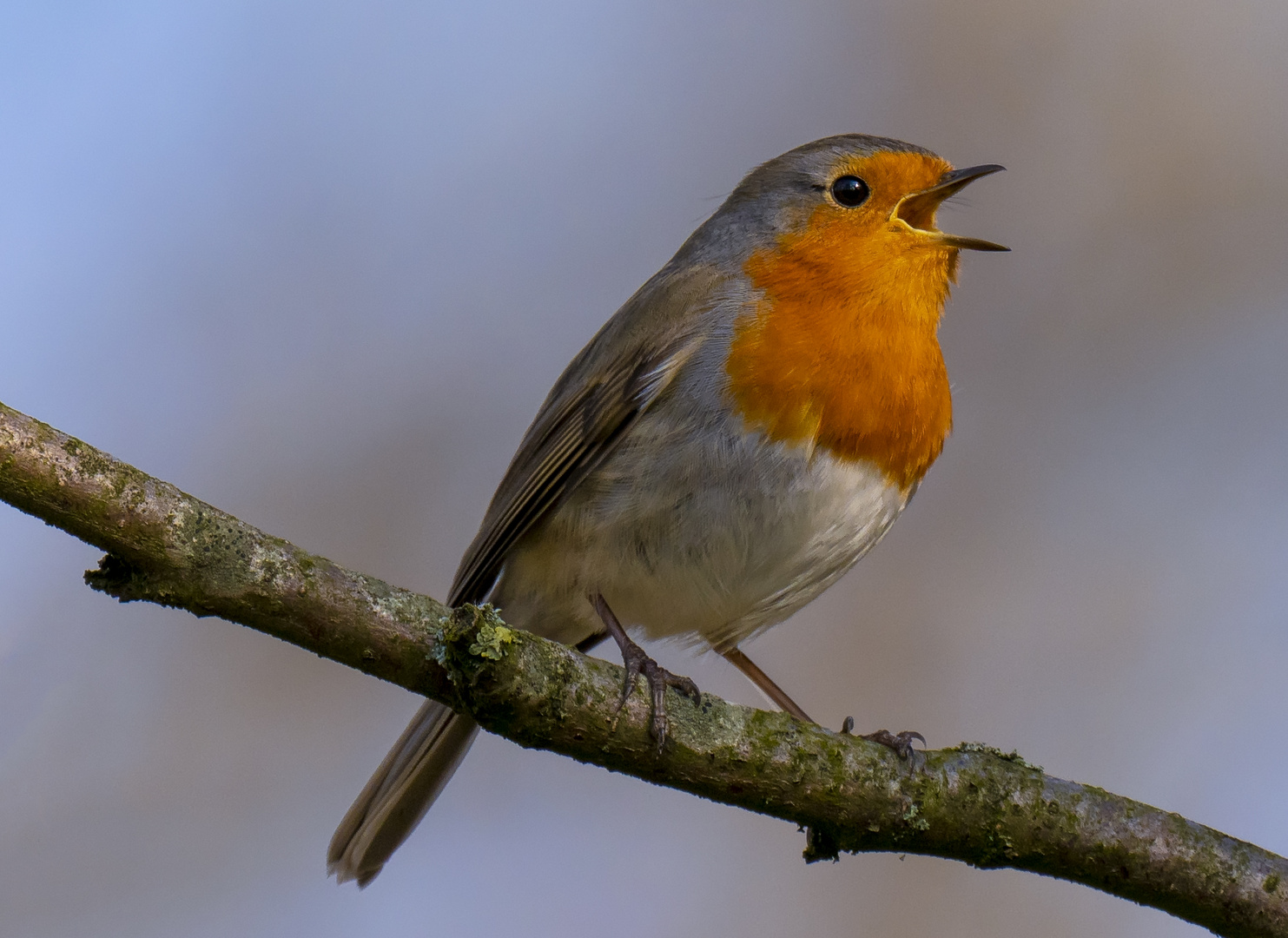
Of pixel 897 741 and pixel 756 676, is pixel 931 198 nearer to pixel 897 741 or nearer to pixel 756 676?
pixel 756 676

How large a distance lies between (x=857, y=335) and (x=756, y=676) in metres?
1.39

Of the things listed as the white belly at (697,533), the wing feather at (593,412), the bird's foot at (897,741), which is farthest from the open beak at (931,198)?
the bird's foot at (897,741)

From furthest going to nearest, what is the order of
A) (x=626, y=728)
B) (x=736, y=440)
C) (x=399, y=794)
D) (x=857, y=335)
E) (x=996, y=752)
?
(x=399, y=794) → (x=857, y=335) → (x=736, y=440) → (x=996, y=752) → (x=626, y=728)

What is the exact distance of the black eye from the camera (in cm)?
401

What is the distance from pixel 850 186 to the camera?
4.02 metres

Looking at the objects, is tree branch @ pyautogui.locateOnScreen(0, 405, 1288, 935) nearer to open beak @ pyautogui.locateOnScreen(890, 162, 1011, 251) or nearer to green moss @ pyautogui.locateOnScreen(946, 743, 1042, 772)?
green moss @ pyautogui.locateOnScreen(946, 743, 1042, 772)

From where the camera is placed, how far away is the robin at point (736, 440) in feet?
11.2

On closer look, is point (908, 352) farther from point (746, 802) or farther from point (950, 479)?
point (950, 479)

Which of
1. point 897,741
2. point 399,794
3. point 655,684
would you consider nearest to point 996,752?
point 897,741

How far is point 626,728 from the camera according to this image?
258cm

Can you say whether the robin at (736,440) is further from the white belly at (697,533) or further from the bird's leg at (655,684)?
the bird's leg at (655,684)

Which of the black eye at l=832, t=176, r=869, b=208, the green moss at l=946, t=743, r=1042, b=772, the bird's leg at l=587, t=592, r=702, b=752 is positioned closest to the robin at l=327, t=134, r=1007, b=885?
the black eye at l=832, t=176, r=869, b=208

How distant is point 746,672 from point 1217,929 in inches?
73.5

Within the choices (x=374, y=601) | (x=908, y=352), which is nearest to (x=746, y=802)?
(x=374, y=601)
